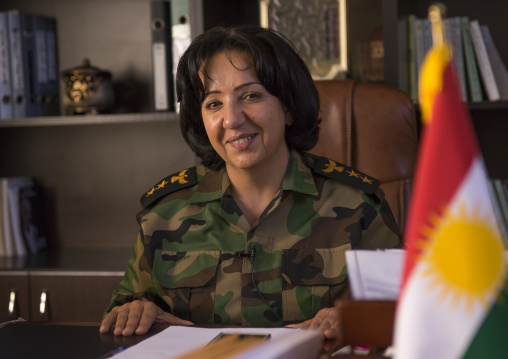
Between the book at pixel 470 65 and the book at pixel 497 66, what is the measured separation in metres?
0.05

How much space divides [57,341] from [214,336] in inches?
10.3

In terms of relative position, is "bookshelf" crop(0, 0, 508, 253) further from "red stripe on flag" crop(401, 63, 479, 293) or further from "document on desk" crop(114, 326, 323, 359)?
"red stripe on flag" crop(401, 63, 479, 293)

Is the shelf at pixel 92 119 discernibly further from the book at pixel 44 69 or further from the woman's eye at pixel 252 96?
the woman's eye at pixel 252 96

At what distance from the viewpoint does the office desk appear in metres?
1.04

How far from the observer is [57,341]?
1.10 meters

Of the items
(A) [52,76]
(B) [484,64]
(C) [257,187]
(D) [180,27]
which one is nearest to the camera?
(C) [257,187]

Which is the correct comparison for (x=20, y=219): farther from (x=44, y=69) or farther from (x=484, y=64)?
(x=484, y=64)

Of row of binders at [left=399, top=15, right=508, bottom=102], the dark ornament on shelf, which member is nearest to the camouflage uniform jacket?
row of binders at [left=399, top=15, right=508, bottom=102]

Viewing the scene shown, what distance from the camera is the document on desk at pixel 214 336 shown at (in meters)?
0.75

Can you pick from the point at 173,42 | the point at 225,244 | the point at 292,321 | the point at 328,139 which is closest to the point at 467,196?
the point at 292,321

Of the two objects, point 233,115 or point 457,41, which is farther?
point 457,41

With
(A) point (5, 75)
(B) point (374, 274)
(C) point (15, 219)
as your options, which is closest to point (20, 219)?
(C) point (15, 219)

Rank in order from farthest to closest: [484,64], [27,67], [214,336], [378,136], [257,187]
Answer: [27,67] < [484,64] < [378,136] < [257,187] < [214,336]

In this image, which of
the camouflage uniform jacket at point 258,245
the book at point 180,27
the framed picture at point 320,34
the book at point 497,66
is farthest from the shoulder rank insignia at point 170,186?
the book at point 497,66
